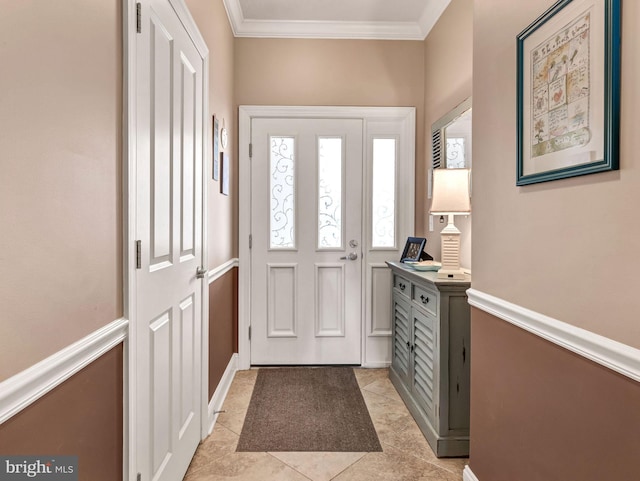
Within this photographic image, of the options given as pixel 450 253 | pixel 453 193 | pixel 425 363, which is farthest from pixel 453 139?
pixel 425 363

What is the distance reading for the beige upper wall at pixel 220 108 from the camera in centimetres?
226

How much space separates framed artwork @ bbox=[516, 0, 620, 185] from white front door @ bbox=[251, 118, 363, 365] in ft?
Answer: 6.34

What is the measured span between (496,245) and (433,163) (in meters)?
1.58

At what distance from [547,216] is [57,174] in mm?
1317

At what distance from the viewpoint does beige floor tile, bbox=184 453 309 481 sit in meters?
1.81

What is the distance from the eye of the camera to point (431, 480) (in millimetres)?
1802

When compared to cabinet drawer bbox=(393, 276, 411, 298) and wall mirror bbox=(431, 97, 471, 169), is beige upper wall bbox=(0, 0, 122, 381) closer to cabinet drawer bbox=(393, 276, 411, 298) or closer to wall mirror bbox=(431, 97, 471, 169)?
cabinet drawer bbox=(393, 276, 411, 298)

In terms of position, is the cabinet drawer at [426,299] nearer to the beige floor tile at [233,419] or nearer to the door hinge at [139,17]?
the beige floor tile at [233,419]

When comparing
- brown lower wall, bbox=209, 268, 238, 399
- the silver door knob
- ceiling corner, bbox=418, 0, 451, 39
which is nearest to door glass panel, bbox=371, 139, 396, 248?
ceiling corner, bbox=418, 0, 451, 39

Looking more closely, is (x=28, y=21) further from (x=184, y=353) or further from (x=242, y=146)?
(x=242, y=146)

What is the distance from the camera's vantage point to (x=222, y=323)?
2711mm

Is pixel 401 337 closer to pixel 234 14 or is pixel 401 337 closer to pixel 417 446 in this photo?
pixel 417 446

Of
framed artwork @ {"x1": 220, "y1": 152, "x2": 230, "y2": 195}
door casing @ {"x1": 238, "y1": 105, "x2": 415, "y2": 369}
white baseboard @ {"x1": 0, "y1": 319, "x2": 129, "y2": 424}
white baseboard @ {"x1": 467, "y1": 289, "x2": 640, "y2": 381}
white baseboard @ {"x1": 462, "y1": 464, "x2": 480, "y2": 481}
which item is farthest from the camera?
door casing @ {"x1": 238, "y1": 105, "x2": 415, "y2": 369}

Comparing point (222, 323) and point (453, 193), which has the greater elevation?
point (453, 193)
